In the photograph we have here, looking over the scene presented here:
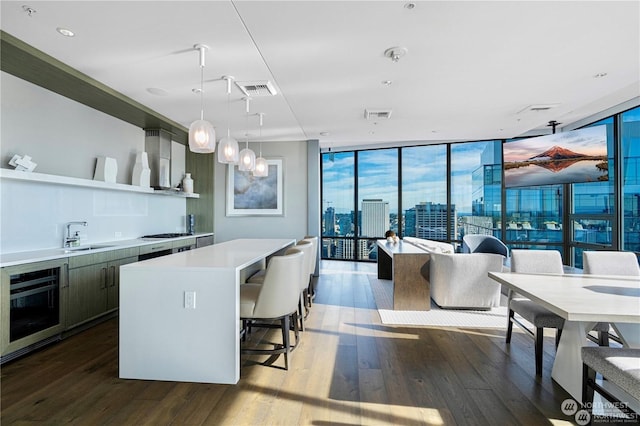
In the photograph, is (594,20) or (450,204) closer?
(594,20)

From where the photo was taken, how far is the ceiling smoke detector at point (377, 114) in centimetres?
454

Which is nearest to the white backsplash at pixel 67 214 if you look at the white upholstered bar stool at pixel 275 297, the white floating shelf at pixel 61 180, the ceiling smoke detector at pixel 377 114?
the white floating shelf at pixel 61 180

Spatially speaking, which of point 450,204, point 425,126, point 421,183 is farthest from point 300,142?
point 450,204

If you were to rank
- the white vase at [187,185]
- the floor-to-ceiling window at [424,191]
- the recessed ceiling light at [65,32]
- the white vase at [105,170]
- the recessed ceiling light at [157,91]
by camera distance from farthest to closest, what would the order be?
the floor-to-ceiling window at [424,191] → the white vase at [187,185] → the white vase at [105,170] → the recessed ceiling light at [157,91] → the recessed ceiling light at [65,32]

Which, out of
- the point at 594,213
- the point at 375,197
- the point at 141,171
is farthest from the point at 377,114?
the point at 594,213

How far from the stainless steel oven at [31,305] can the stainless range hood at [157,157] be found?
85.3 inches

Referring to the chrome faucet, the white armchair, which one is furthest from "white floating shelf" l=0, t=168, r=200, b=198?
the white armchair

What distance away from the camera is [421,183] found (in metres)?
7.61

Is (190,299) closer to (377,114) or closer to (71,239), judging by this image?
(71,239)

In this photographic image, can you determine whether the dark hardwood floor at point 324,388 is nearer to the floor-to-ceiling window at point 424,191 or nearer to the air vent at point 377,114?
the air vent at point 377,114

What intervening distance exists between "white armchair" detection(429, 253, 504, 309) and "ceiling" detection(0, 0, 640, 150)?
1.92 m

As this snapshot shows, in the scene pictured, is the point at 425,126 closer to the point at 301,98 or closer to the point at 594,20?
the point at 301,98

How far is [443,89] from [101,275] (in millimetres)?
4196

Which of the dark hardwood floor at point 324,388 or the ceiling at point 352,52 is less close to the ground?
the ceiling at point 352,52
